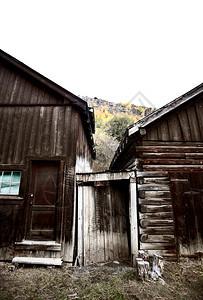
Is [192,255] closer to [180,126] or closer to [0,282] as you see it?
[180,126]

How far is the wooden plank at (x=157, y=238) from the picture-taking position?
4949 mm

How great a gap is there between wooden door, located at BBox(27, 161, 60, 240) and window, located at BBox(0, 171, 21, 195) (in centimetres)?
50

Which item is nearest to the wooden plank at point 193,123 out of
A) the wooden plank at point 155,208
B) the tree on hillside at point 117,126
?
the wooden plank at point 155,208

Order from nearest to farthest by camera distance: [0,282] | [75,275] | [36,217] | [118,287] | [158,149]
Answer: [118,287] → [0,282] → [75,275] → [36,217] → [158,149]

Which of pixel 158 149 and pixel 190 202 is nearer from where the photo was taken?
pixel 190 202

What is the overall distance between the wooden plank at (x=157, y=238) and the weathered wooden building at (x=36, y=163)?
6.66 ft

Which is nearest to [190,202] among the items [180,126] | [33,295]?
[180,126]

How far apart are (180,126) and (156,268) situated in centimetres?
428

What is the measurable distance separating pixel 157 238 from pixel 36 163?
436 cm

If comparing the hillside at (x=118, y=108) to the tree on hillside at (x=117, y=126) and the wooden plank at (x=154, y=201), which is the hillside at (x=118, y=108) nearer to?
the tree on hillside at (x=117, y=126)

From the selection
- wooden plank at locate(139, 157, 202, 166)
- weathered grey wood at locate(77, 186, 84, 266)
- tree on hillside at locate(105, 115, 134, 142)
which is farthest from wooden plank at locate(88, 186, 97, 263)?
tree on hillside at locate(105, 115, 134, 142)

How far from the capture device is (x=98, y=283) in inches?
151

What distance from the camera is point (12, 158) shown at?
579cm

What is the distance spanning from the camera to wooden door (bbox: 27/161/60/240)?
519 cm
